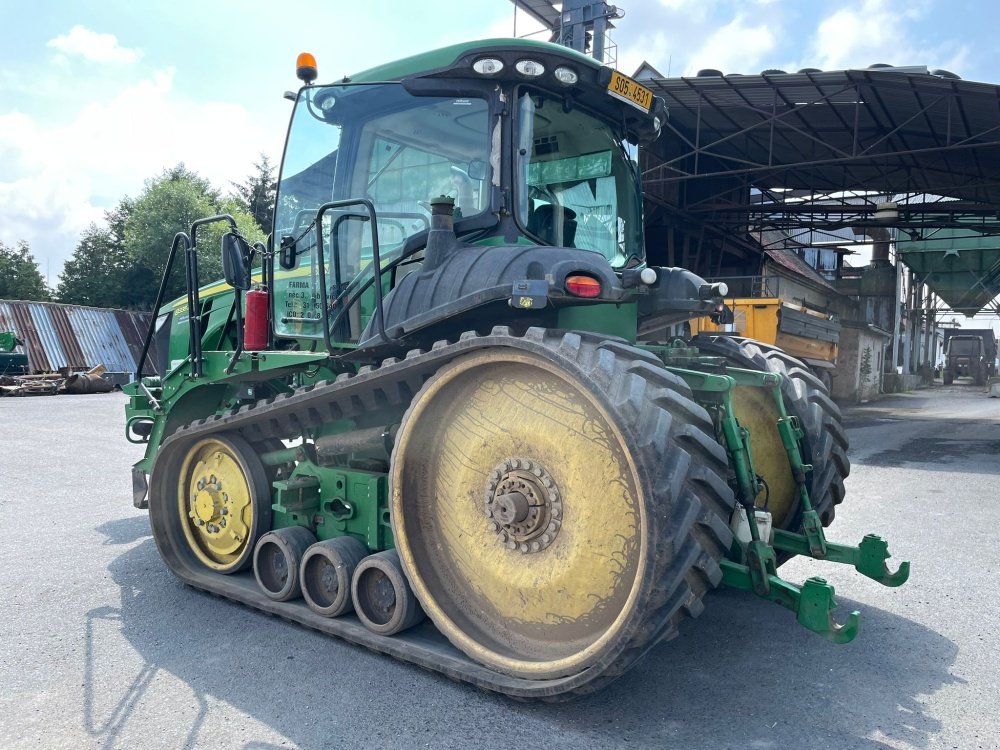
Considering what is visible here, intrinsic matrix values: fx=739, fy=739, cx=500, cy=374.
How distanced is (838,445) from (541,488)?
2.29m

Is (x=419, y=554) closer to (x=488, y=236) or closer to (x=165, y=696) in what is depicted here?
(x=165, y=696)

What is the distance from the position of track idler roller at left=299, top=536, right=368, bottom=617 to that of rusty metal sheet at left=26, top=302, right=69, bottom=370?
986 inches

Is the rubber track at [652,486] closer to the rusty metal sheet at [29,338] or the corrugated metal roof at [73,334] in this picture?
the rusty metal sheet at [29,338]

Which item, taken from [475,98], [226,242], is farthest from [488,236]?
[226,242]

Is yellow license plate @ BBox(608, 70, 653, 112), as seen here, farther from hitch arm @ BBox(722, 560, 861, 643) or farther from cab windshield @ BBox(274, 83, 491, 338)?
hitch arm @ BBox(722, 560, 861, 643)

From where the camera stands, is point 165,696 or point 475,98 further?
point 475,98

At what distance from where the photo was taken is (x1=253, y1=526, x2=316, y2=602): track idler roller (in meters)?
4.15

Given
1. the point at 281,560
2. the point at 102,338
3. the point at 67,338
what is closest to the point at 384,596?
the point at 281,560

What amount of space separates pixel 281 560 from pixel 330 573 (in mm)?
483

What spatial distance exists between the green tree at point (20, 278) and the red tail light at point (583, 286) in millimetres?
47794

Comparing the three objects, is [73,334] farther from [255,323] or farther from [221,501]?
[255,323]

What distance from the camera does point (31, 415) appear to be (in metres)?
15.0

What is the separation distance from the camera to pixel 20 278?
42.7 meters

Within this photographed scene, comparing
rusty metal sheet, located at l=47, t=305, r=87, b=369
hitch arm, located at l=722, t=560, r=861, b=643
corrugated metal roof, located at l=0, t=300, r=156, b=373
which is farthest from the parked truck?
hitch arm, located at l=722, t=560, r=861, b=643
